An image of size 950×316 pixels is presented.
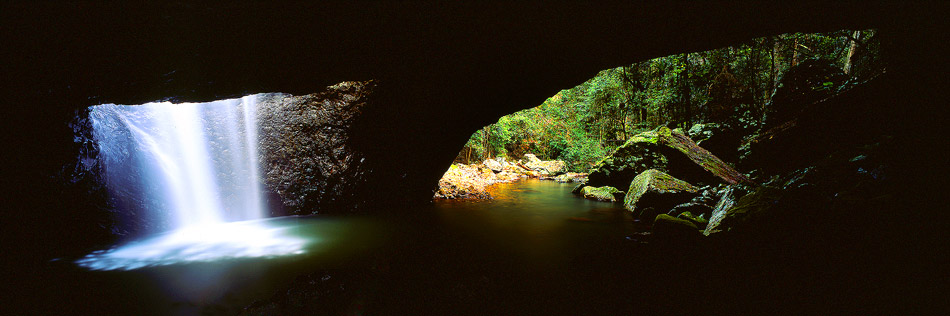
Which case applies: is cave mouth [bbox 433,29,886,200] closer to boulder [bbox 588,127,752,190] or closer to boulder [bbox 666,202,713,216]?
boulder [bbox 588,127,752,190]

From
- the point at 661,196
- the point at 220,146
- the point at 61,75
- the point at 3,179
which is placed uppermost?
the point at 61,75

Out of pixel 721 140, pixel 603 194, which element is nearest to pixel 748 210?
pixel 603 194

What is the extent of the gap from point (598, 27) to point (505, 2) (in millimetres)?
1002

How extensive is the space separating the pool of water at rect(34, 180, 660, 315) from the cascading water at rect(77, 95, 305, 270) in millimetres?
130

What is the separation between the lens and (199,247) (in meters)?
4.81

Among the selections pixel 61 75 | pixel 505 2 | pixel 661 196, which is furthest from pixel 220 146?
pixel 661 196

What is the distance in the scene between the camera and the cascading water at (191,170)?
5.42 metres

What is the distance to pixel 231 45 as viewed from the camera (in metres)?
2.70

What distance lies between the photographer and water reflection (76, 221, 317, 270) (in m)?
4.06

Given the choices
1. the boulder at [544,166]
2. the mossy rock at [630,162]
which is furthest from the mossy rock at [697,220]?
the boulder at [544,166]

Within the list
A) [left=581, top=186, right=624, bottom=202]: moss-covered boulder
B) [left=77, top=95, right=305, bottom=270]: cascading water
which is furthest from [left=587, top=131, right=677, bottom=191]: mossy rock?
[left=77, top=95, right=305, bottom=270]: cascading water

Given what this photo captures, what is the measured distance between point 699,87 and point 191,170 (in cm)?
1446

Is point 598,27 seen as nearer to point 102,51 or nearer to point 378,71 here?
point 378,71

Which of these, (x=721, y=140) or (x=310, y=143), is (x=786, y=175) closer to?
(x=721, y=140)
